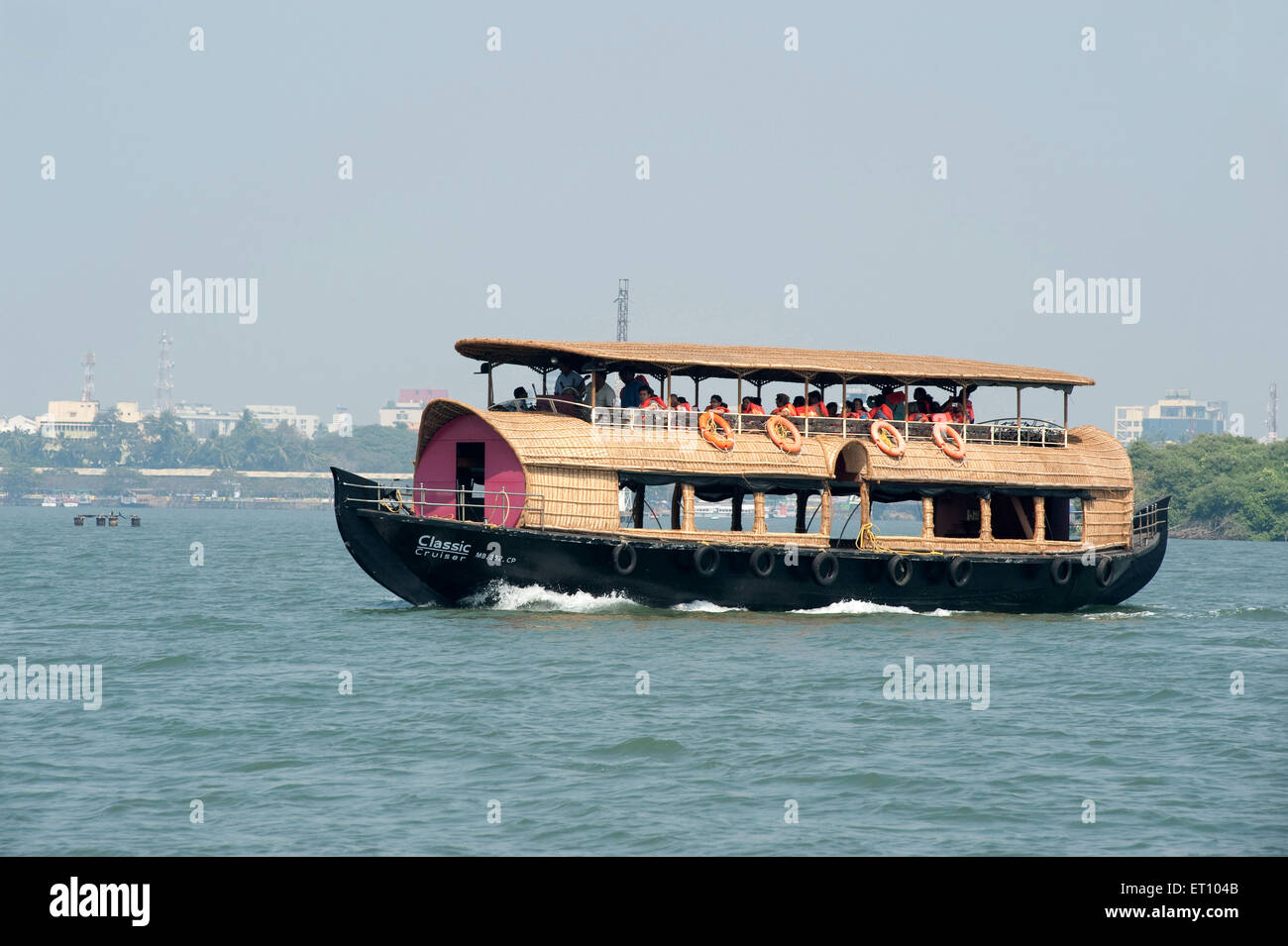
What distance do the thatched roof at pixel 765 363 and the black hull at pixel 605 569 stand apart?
3015mm

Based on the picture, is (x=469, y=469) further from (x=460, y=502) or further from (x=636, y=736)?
(x=636, y=736)

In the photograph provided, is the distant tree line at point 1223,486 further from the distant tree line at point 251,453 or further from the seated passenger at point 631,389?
the distant tree line at point 251,453

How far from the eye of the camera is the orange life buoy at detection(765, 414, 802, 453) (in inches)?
1009

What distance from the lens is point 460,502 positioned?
2472 centimetres

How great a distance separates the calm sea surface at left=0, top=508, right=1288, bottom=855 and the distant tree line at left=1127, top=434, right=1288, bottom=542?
6761 cm

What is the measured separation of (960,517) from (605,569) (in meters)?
8.68

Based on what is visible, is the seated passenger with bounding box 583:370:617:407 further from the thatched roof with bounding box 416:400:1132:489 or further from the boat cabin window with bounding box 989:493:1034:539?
the boat cabin window with bounding box 989:493:1034:539

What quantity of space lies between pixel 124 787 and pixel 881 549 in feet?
50.1

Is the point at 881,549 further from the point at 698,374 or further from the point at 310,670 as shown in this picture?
the point at 310,670

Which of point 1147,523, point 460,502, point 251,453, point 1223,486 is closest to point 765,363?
point 460,502

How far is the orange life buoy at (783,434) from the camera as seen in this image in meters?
25.6

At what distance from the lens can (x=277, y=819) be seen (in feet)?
40.7

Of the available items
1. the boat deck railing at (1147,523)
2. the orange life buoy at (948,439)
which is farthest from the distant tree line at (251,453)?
the orange life buoy at (948,439)

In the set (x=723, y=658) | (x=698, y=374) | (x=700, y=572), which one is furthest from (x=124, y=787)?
(x=698, y=374)
